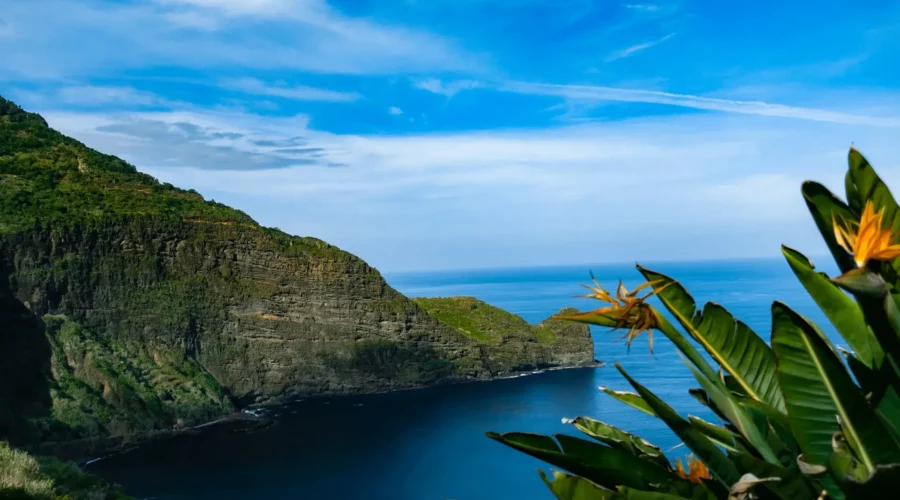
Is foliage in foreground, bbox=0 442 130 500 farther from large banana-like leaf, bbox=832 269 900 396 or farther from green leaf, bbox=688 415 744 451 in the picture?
large banana-like leaf, bbox=832 269 900 396

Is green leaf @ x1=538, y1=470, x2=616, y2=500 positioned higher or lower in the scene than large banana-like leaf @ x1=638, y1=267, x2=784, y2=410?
lower

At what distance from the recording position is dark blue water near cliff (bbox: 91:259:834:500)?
160 ft

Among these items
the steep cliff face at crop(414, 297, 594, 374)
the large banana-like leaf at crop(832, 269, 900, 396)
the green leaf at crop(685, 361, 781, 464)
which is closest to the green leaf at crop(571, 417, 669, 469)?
the green leaf at crop(685, 361, 781, 464)

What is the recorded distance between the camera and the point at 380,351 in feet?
269

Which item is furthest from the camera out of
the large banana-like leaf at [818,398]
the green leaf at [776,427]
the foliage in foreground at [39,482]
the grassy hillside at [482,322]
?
the grassy hillside at [482,322]

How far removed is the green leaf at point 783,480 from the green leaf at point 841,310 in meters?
0.58

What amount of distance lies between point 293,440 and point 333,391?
18.4 metres

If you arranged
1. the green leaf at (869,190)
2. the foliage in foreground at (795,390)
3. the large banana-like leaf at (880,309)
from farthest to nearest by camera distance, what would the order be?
the green leaf at (869,190) < the foliage in foreground at (795,390) < the large banana-like leaf at (880,309)

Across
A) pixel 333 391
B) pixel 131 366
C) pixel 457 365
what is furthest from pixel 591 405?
pixel 131 366

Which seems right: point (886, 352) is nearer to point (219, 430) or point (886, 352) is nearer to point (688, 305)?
point (688, 305)

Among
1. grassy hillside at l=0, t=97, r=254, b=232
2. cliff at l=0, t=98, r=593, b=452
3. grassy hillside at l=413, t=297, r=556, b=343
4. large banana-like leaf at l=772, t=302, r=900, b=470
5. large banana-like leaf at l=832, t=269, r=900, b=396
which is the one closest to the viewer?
large banana-like leaf at l=832, t=269, r=900, b=396

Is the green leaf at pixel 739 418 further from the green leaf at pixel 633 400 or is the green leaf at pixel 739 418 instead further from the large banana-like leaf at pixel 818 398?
the green leaf at pixel 633 400

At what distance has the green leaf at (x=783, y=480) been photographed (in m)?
2.89

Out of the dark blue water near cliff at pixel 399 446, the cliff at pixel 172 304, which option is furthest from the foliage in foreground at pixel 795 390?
the cliff at pixel 172 304
